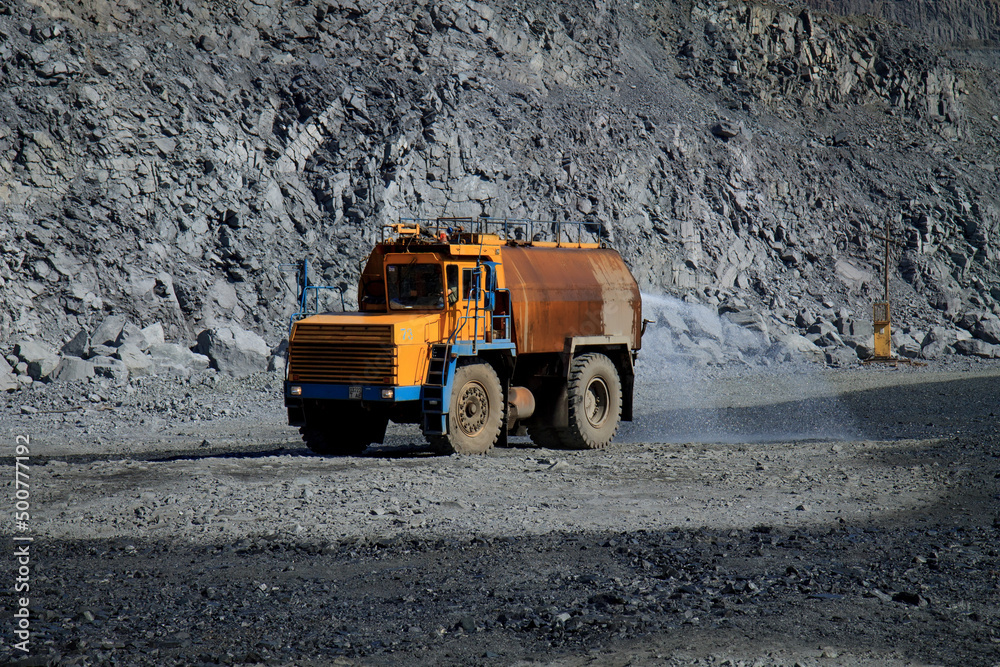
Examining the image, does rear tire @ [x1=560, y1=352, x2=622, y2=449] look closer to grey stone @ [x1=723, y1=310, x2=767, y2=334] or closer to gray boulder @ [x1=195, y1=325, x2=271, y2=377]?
gray boulder @ [x1=195, y1=325, x2=271, y2=377]

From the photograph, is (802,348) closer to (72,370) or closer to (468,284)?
(468,284)

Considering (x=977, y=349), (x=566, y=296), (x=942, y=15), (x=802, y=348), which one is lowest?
(x=977, y=349)

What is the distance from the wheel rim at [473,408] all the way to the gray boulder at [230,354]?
1153 cm

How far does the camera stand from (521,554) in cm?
786

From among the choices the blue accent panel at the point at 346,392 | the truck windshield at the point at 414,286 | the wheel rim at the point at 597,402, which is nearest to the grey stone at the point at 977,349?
the wheel rim at the point at 597,402

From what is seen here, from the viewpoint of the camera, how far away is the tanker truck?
12.6 metres

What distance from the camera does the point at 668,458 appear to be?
1327 centimetres

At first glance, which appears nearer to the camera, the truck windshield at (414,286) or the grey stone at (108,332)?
the truck windshield at (414,286)

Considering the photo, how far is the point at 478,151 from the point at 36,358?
637 inches

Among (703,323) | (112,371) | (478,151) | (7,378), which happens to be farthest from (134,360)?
(703,323)

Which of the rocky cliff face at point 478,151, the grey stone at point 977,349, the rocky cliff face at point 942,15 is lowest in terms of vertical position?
the grey stone at point 977,349

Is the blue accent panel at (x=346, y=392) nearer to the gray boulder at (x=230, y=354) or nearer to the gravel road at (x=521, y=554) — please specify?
the gravel road at (x=521, y=554)

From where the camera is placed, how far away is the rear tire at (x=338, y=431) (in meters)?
13.3

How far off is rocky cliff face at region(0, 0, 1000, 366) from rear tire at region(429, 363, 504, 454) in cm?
1386
